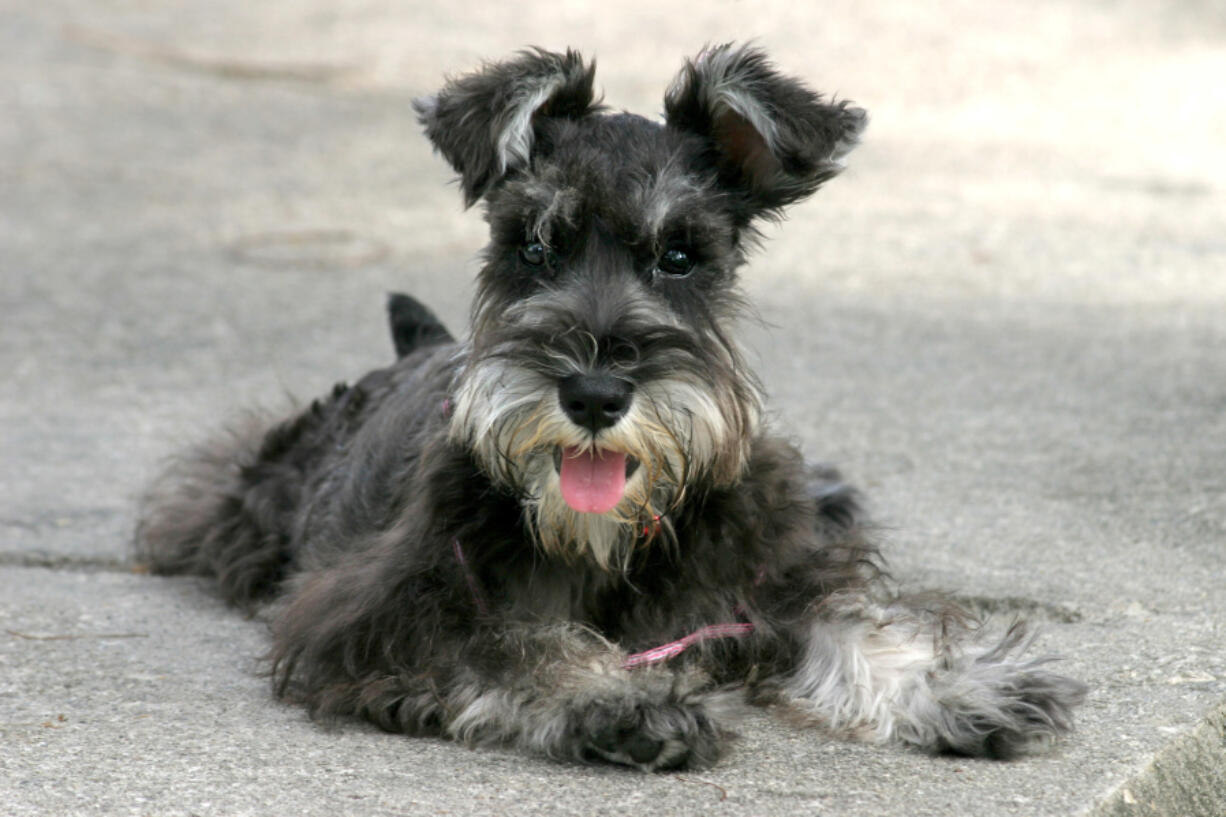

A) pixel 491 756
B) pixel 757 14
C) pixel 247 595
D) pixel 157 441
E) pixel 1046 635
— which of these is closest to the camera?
pixel 491 756

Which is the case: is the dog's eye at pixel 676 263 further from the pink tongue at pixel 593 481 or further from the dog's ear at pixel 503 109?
the pink tongue at pixel 593 481

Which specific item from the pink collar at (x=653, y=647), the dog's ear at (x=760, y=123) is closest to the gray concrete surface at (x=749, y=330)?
the pink collar at (x=653, y=647)

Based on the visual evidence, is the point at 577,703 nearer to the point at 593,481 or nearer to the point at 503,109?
the point at 593,481

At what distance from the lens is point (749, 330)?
8484mm

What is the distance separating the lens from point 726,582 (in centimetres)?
418

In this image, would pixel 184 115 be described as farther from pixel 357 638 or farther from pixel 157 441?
pixel 357 638

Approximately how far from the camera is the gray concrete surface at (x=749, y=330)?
3750 mm

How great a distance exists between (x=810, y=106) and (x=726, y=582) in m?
1.21

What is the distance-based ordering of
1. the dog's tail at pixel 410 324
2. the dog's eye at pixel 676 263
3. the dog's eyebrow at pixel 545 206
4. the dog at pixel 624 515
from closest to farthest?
the dog at pixel 624 515 → the dog's eyebrow at pixel 545 206 → the dog's eye at pixel 676 263 → the dog's tail at pixel 410 324

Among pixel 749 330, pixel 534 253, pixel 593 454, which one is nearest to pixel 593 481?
pixel 593 454

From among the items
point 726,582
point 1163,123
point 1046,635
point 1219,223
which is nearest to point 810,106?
point 726,582

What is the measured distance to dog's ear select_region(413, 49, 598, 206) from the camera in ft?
13.4

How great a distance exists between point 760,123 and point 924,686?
142cm

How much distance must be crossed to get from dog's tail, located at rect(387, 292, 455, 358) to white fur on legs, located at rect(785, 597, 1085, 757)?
88.0 inches
